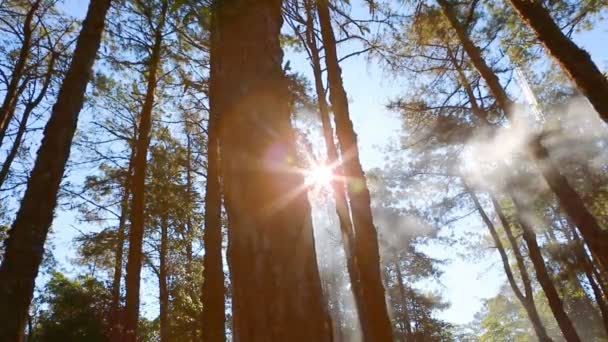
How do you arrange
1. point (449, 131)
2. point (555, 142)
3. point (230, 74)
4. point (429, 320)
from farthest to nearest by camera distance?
point (429, 320)
point (555, 142)
point (449, 131)
point (230, 74)

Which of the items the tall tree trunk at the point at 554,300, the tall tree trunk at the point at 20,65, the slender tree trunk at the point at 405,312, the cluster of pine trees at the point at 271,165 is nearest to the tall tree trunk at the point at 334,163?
the cluster of pine trees at the point at 271,165

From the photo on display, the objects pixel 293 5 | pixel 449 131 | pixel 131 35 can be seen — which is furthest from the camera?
pixel 449 131

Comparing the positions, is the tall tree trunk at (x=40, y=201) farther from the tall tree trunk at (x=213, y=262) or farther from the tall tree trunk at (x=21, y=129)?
the tall tree trunk at (x=21, y=129)

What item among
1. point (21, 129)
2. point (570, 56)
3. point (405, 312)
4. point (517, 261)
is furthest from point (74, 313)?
point (405, 312)

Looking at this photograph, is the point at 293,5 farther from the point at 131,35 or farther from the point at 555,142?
the point at 555,142

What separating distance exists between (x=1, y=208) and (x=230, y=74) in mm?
15143

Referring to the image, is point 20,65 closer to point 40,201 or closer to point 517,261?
point 40,201

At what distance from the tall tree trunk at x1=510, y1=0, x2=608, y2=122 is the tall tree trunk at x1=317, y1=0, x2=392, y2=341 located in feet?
11.2

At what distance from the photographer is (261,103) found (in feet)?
5.70

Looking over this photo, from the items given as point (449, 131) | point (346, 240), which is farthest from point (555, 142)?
point (346, 240)

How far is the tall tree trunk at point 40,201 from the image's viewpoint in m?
3.42

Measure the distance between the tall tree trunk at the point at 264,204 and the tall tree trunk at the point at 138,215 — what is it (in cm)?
546

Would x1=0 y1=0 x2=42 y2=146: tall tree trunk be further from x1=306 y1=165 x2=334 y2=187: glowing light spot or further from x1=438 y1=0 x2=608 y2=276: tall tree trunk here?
x1=438 y1=0 x2=608 y2=276: tall tree trunk

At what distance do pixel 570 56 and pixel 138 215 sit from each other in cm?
865
